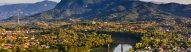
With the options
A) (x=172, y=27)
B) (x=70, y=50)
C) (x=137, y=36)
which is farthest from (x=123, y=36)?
(x=70, y=50)

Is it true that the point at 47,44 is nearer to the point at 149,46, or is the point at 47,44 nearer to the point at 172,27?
the point at 149,46

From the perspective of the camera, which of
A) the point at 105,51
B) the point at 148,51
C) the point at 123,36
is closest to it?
the point at 148,51

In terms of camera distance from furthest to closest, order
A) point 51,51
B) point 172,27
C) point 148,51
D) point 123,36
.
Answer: point 172,27 < point 123,36 < point 148,51 < point 51,51

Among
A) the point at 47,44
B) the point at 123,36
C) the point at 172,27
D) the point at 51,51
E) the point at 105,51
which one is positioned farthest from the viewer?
the point at 172,27

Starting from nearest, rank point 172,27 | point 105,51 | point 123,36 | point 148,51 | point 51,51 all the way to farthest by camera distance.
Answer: point 51,51 < point 148,51 < point 105,51 < point 123,36 < point 172,27

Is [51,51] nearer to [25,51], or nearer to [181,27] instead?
[25,51]

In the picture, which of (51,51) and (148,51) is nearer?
(51,51)

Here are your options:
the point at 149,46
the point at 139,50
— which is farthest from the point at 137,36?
the point at 139,50

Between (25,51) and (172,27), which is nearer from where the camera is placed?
(25,51)
